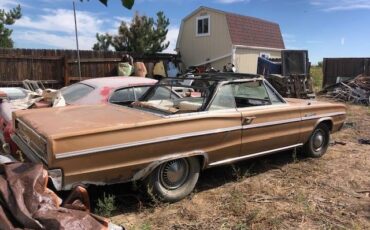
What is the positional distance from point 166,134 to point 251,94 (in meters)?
2.22

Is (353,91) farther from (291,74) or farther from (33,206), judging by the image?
(33,206)

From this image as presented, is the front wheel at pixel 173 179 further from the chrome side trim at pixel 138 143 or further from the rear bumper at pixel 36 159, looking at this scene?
the rear bumper at pixel 36 159

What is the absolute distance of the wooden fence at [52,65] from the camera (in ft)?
49.4

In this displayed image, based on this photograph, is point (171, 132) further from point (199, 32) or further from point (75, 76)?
point (199, 32)

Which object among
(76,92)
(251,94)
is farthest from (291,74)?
(76,92)

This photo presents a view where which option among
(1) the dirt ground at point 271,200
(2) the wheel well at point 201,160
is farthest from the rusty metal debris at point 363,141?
(2) the wheel well at point 201,160

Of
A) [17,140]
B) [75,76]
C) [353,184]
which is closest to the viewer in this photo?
[17,140]

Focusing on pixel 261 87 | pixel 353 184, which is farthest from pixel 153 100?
pixel 353 184

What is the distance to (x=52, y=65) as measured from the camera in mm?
16141

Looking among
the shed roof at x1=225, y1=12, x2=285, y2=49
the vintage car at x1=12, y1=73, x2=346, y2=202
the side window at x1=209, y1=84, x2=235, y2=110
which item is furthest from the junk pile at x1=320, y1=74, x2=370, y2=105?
the side window at x1=209, y1=84, x2=235, y2=110

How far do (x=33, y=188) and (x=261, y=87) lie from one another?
11.9 feet

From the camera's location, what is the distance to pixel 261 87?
5.89 m

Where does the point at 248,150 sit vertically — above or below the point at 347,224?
above

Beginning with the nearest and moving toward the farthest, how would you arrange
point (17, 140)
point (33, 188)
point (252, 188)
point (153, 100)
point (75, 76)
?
point (33, 188), point (17, 140), point (252, 188), point (153, 100), point (75, 76)
